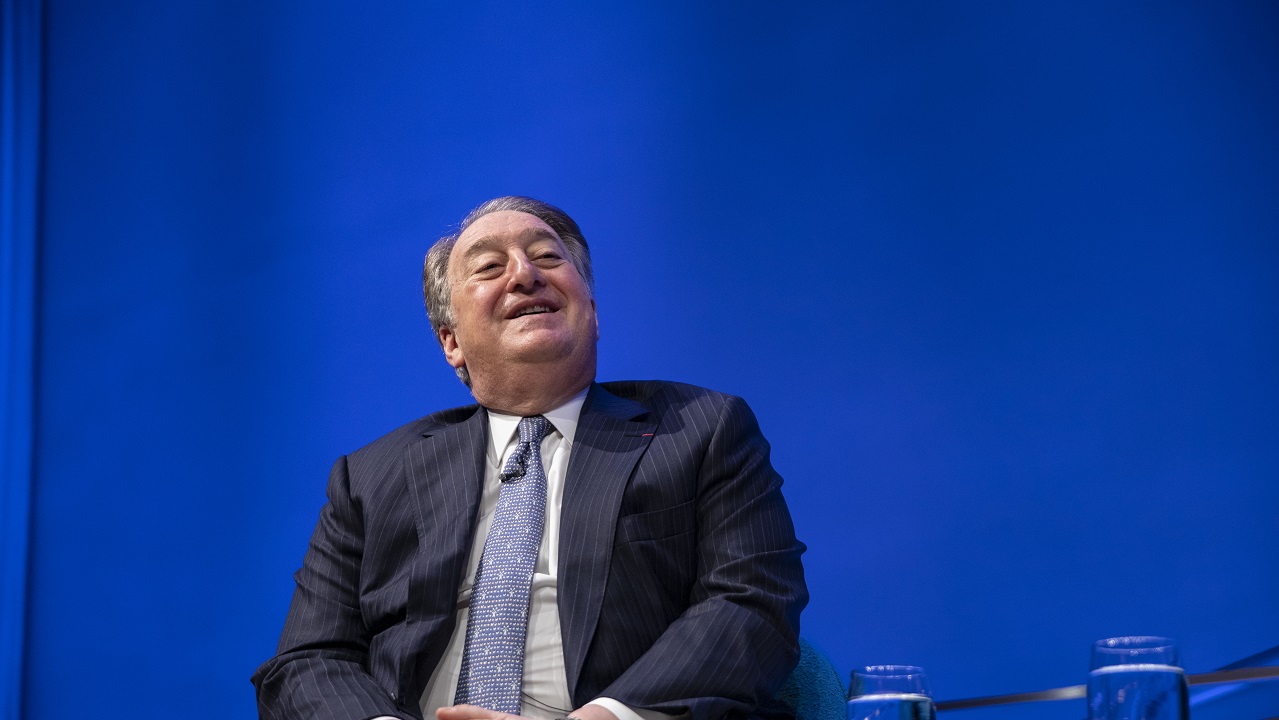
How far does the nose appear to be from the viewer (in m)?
2.06

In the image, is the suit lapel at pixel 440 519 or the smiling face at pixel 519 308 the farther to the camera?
the smiling face at pixel 519 308

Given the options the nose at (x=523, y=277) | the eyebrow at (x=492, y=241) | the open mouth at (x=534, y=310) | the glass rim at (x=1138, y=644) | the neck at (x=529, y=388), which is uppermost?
the eyebrow at (x=492, y=241)

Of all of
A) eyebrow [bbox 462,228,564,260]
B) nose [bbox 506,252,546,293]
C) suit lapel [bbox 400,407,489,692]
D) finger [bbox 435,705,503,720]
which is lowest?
finger [bbox 435,705,503,720]

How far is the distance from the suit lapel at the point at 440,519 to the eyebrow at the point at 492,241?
29 cm

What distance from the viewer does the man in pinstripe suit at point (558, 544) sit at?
1.72 metres

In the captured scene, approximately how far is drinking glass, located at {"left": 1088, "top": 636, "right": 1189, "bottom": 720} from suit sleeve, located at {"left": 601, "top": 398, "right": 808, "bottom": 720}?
767 millimetres

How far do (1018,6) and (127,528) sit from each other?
235 centimetres

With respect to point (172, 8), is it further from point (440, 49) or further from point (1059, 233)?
point (1059, 233)

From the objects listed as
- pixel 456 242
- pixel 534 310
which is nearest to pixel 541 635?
pixel 534 310

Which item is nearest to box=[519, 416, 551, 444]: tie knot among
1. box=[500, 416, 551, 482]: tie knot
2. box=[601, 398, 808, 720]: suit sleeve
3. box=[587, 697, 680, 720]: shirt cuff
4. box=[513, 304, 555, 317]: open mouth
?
box=[500, 416, 551, 482]: tie knot

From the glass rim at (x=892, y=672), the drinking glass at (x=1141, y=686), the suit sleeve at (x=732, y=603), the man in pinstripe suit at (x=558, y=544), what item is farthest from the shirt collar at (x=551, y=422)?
the drinking glass at (x=1141, y=686)

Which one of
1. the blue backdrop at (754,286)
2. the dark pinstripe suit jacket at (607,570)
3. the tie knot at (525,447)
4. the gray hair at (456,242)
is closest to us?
the dark pinstripe suit jacket at (607,570)

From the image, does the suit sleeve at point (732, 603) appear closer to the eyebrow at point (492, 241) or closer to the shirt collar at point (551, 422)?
the shirt collar at point (551, 422)

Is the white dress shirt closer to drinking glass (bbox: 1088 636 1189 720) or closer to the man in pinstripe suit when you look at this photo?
the man in pinstripe suit
